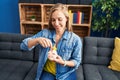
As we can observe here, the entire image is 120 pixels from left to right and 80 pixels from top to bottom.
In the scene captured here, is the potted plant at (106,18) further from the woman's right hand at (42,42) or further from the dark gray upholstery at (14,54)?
the woman's right hand at (42,42)

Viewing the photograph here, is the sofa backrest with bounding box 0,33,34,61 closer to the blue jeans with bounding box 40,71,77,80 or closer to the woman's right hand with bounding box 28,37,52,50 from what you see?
the blue jeans with bounding box 40,71,77,80

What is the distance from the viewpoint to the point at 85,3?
2.98 metres

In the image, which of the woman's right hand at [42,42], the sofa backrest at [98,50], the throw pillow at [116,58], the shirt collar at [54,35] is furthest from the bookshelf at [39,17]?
the woman's right hand at [42,42]

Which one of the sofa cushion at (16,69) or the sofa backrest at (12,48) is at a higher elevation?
the sofa backrest at (12,48)

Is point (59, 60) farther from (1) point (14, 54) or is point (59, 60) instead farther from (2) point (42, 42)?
(1) point (14, 54)

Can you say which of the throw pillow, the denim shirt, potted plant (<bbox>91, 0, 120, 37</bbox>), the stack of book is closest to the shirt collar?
the denim shirt

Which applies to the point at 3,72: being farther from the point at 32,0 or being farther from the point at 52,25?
the point at 32,0

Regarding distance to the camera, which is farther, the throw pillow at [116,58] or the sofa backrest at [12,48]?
the sofa backrest at [12,48]

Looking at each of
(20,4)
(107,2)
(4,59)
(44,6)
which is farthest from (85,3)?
(4,59)

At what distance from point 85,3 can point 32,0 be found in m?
1.00

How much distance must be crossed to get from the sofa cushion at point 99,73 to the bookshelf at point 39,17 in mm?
1222

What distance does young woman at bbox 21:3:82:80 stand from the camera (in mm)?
1479

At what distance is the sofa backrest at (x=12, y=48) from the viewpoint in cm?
217

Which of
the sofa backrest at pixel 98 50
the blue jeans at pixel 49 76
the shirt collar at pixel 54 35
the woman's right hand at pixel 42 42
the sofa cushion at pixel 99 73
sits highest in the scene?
the shirt collar at pixel 54 35
